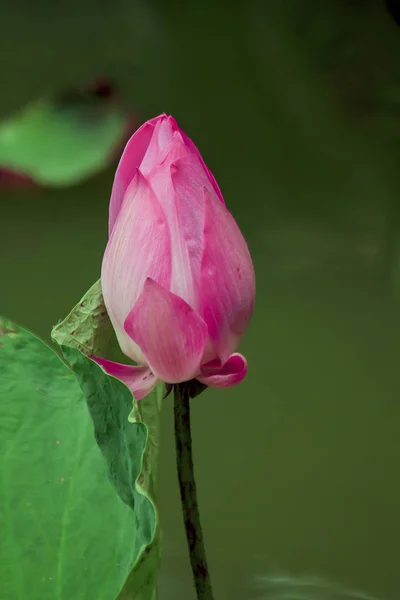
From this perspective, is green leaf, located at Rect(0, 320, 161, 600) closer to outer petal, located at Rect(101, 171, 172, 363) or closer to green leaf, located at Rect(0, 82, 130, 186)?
outer petal, located at Rect(101, 171, 172, 363)

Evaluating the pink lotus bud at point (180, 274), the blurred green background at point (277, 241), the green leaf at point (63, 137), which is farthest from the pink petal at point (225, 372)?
the green leaf at point (63, 137)

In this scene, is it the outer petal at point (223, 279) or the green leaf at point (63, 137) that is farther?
the green leaf at point (63, 137)

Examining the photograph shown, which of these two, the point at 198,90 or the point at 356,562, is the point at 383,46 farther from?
the point at 356,562

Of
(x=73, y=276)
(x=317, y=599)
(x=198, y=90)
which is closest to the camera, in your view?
(x=317, y=599)

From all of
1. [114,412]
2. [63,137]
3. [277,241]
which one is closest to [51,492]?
[114,412]

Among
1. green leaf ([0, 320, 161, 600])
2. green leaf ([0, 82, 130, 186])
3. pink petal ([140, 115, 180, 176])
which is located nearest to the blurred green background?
green leaf ([0, 82, 130, 186])

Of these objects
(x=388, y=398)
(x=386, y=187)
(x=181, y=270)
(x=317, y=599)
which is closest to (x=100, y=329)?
(x=181, y=270)

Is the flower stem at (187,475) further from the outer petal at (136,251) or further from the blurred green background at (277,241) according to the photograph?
the blurred green background at (277,241)
